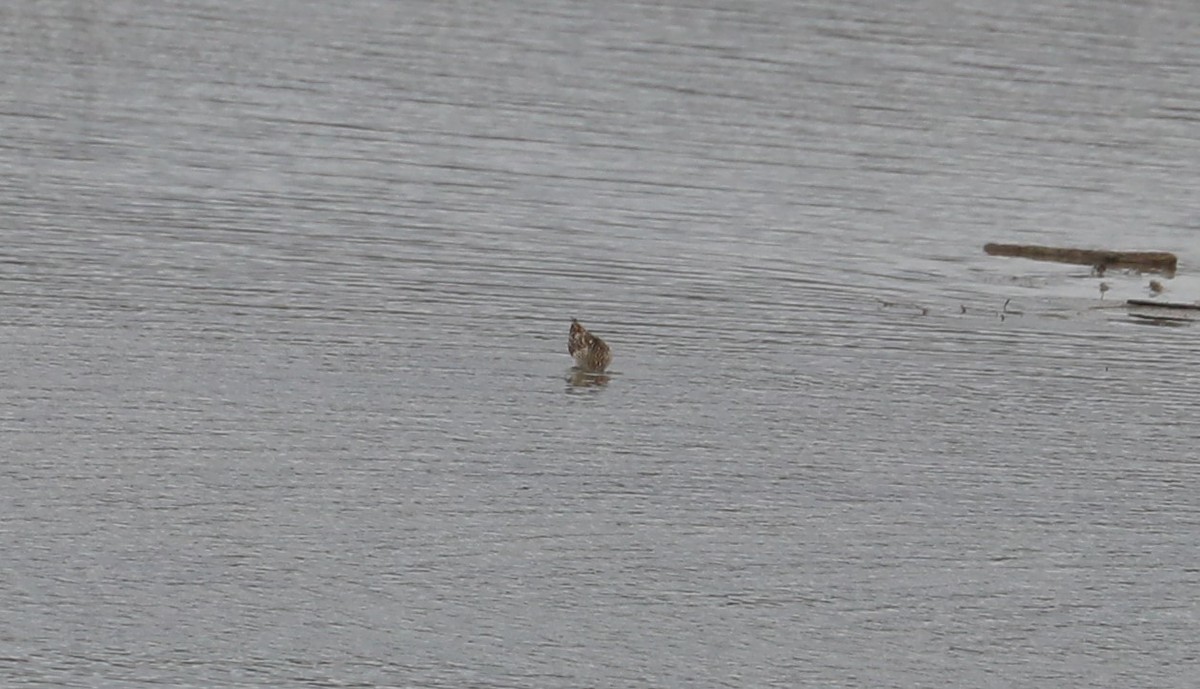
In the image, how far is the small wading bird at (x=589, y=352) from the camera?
40.2ft

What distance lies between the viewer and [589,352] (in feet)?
40.2

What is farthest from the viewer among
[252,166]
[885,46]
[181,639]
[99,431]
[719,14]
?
[719,14]

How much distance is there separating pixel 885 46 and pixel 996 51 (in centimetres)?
123

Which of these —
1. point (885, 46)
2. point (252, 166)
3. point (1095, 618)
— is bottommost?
point (1095, 618)

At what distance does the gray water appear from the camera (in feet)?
28.9

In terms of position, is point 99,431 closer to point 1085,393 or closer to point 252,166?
point 1085,393

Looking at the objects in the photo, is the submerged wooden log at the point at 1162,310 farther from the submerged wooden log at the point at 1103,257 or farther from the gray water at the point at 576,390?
the submerged wooden log at the point at 1103,257

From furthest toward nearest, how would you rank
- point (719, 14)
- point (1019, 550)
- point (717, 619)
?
point (719, 14) → point (1019, 550) → point (717, 619)

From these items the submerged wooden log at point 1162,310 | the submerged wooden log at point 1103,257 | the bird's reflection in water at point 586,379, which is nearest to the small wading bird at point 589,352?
the bird's reflection in water at point 586,379

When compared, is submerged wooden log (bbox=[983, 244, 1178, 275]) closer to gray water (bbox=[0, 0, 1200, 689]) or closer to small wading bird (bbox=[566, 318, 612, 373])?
gray water (bbox=[0, 0, 1200, 689])

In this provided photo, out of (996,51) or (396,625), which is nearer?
(396,625)

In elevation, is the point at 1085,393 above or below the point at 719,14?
below

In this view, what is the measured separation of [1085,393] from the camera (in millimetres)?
12438

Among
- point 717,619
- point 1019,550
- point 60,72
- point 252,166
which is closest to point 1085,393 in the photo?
point 1019,550
